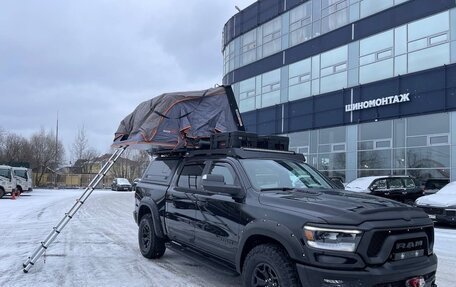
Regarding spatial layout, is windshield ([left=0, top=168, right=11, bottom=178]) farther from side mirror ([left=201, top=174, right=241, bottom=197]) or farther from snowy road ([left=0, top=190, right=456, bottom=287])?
side mirror ([left=201, top=174, right=241, bottom=197])

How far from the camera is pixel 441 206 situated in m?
13.6

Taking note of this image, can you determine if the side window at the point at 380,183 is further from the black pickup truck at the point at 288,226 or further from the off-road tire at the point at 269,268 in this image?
the off-road tire at the point at 269,268

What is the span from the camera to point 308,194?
199 inches

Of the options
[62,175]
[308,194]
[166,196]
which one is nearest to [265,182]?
[308,194]

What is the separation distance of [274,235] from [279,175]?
125cm

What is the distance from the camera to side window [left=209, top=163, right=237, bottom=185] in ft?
18.8

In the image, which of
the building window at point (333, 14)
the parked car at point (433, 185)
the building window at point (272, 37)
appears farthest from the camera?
the building window at point (272, 37)

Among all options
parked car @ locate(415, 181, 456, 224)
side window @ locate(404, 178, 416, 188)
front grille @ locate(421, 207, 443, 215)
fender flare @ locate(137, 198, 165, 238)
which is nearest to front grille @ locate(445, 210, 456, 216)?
parked car @ locate(415, 181, 456, 224)

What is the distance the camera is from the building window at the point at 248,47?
1353 inches

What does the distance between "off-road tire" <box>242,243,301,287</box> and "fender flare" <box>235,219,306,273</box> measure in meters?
0.14

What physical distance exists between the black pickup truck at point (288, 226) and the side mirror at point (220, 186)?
12mm

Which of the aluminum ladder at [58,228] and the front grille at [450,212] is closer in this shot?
the aluminum ladder at [58,228]

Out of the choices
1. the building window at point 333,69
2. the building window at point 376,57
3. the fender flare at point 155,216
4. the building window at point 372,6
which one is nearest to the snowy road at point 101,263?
the fender flare at point 155,216

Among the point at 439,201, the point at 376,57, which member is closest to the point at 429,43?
the point at 376,57
